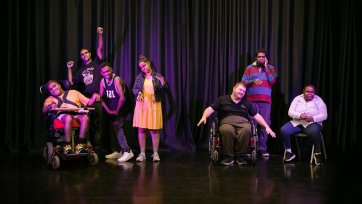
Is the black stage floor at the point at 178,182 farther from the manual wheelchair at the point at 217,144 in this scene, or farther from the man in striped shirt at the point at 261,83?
the man in striped shirt at the point at 261,83

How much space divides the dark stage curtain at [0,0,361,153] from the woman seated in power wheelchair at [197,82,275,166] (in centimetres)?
114

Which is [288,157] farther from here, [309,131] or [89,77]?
[89,77]

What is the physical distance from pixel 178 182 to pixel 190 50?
2.61 m

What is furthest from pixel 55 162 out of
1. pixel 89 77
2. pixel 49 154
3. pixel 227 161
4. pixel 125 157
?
pixel 227 161

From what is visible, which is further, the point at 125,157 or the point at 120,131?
the point at 120,131

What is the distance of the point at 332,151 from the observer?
19.8 feet

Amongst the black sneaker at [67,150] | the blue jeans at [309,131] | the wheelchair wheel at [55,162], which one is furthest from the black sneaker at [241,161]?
the wheelchair wheel at [55,162]

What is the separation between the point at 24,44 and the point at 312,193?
4262 mm

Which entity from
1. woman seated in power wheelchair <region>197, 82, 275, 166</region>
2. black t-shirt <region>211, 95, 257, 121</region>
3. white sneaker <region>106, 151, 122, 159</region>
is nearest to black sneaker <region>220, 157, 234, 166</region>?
woman seated in power wheelchair <region>197, 82, 275, 166</region>

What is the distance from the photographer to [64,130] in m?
4.73

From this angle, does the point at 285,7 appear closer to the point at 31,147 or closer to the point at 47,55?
the point at 47,55

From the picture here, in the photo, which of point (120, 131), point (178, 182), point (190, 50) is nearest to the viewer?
point (178, 182)

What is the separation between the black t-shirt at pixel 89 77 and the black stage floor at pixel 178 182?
0.90 m

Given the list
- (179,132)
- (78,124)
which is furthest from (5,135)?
(179,132)
